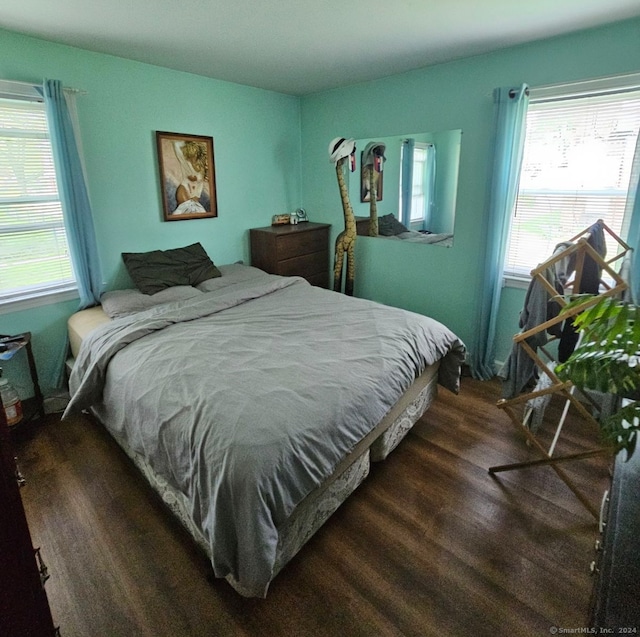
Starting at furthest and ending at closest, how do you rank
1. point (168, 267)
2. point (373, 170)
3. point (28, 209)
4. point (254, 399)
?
point (373, 170), point (168, 267), point (28, 209), point (254, 399)

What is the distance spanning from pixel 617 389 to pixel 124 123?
333 cm

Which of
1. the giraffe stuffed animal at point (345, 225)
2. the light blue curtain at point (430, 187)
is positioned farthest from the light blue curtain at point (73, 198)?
the light blue curtain at point (430, 187)

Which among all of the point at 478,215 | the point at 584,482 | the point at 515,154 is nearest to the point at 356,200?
the point at 478,215

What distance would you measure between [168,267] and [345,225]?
176 cm

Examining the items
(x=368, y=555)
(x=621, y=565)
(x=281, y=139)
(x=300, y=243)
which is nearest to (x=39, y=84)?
(x=281, y=139)

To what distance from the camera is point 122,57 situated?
2.72 m

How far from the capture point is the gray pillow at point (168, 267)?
9.57 feet

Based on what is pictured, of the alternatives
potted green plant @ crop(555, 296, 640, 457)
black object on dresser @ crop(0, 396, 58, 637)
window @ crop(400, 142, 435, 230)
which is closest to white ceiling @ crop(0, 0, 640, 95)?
window @ crop(400, 142, 435, 230)

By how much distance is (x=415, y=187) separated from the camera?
131 inches

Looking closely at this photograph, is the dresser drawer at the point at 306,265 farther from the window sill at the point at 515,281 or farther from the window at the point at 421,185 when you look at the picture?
the window sill at the point at 515,281

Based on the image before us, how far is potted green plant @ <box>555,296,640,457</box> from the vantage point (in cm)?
82

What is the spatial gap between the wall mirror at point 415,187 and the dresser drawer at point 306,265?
615mm

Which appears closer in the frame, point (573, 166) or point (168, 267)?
point (573, 166)

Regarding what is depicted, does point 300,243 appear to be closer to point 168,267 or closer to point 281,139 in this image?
point 281,139
